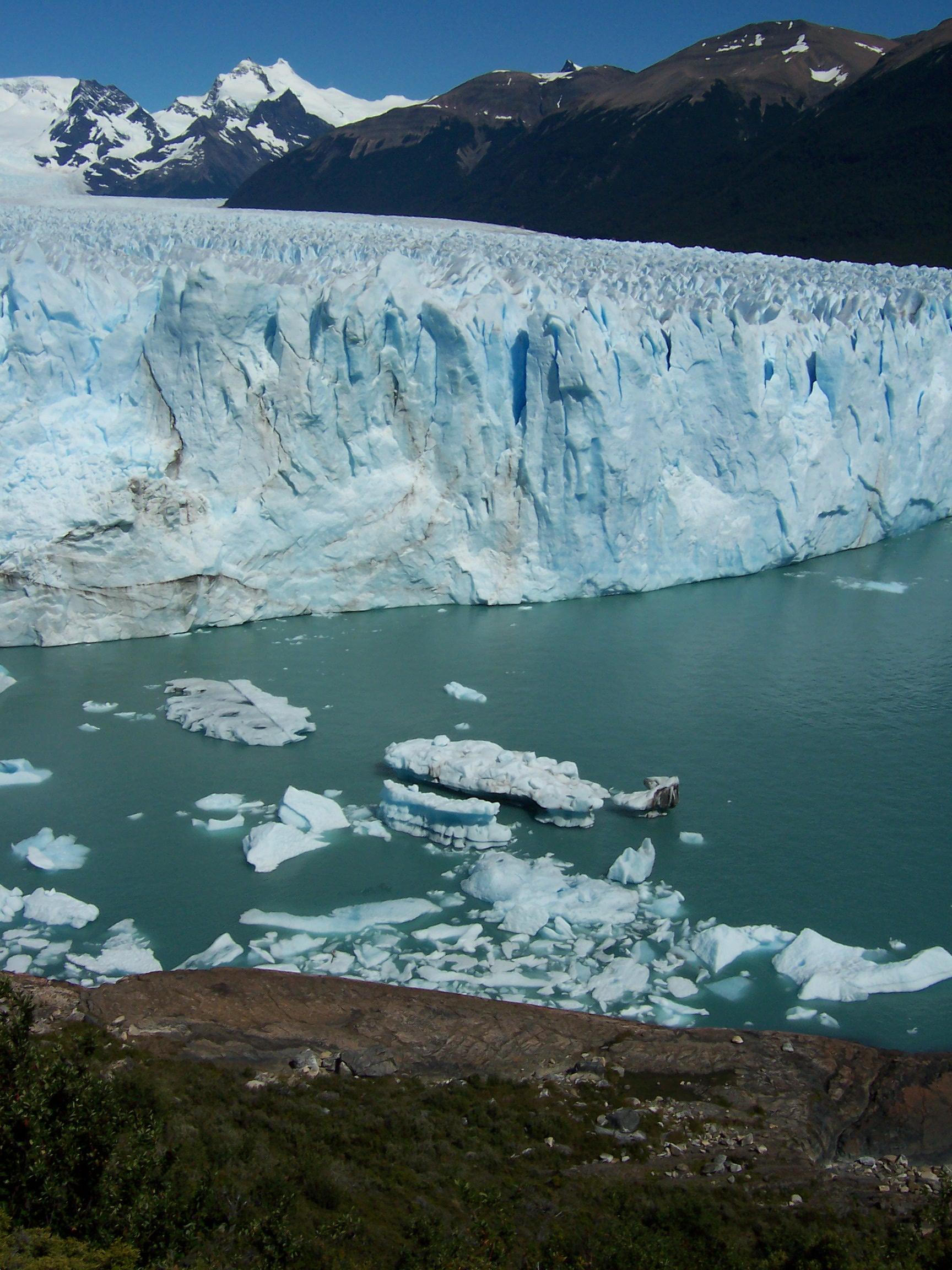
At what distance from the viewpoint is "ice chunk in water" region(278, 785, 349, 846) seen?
726 centimetres

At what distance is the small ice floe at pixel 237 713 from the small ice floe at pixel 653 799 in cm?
267

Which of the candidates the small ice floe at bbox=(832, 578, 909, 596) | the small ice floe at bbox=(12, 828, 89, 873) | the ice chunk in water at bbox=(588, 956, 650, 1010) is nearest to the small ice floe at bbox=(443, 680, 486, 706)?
the small ice floe at bbox=(12, 828, 89, 873)

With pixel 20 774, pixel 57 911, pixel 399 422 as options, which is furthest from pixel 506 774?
pixel 399 422

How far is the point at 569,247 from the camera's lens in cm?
1509

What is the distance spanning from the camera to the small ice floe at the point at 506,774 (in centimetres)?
733

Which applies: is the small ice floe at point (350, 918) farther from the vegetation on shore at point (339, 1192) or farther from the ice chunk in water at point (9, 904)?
the vegetation on shore at point (339, 1192)

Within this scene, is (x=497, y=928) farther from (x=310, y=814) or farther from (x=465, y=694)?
(x=465, y=694)

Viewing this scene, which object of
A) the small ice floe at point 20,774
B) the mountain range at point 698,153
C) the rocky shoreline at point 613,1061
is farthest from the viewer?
the mountain range at point 698,153

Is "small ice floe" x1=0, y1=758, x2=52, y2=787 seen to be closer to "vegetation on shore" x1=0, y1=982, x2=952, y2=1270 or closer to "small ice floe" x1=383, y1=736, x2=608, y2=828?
"small ice floe" x1=383, y1=736, x2=608, y2=828

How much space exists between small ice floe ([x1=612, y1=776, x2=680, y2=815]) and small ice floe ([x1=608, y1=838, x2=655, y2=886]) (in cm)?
67

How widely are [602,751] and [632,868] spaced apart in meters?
1.84

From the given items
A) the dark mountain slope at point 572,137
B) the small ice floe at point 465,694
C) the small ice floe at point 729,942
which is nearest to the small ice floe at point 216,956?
the small ice floe at point 729,942

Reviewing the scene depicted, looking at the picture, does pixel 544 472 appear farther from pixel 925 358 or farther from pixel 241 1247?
pixel 241 1247

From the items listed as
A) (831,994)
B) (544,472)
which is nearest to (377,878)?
(831,994)
